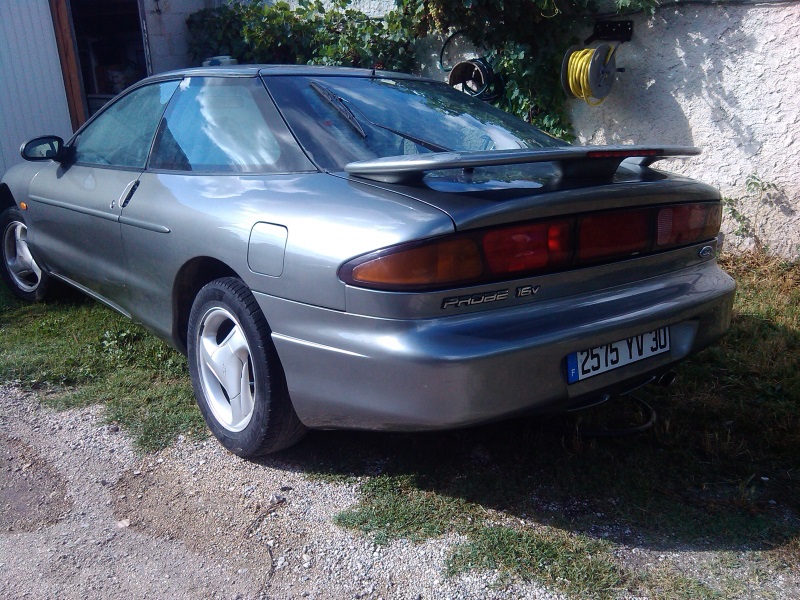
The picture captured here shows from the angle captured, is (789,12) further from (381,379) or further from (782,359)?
(381,379)

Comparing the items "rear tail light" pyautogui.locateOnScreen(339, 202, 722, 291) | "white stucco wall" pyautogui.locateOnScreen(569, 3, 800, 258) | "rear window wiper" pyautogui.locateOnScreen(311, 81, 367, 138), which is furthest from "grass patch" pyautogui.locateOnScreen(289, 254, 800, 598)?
"white stucco wall" pyautogui.locateOnScreen(569, 3, 800, 258)

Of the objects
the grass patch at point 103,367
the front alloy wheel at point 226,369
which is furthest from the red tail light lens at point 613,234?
the grass patch at point 103,367

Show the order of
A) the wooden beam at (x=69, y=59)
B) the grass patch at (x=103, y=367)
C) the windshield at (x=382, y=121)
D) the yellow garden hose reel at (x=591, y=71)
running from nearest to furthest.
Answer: the windshield at (x=382, y=121)
the grass patch at (x=103, y=367)
the yellow garden hose reel at (x=591, y=71)
the wooden beam at (x=69, y=59)

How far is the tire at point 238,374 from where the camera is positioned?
269 cm

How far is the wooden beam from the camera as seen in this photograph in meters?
8.00

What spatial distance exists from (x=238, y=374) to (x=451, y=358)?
3.54 feet

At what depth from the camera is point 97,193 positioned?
3.74 m

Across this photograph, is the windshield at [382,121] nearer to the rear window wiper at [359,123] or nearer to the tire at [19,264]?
the rear window wiper at [359,123]

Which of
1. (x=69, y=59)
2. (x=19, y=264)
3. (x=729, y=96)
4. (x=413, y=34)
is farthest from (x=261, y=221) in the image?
(x=69, y=59)

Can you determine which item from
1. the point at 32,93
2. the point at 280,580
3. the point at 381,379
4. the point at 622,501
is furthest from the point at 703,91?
the point at 32,93

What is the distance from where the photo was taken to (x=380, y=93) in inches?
127

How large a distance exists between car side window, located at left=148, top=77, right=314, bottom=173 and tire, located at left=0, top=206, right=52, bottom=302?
1.85 m

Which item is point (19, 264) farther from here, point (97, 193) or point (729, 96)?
point (729, 96)

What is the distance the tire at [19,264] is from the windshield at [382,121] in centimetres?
261
